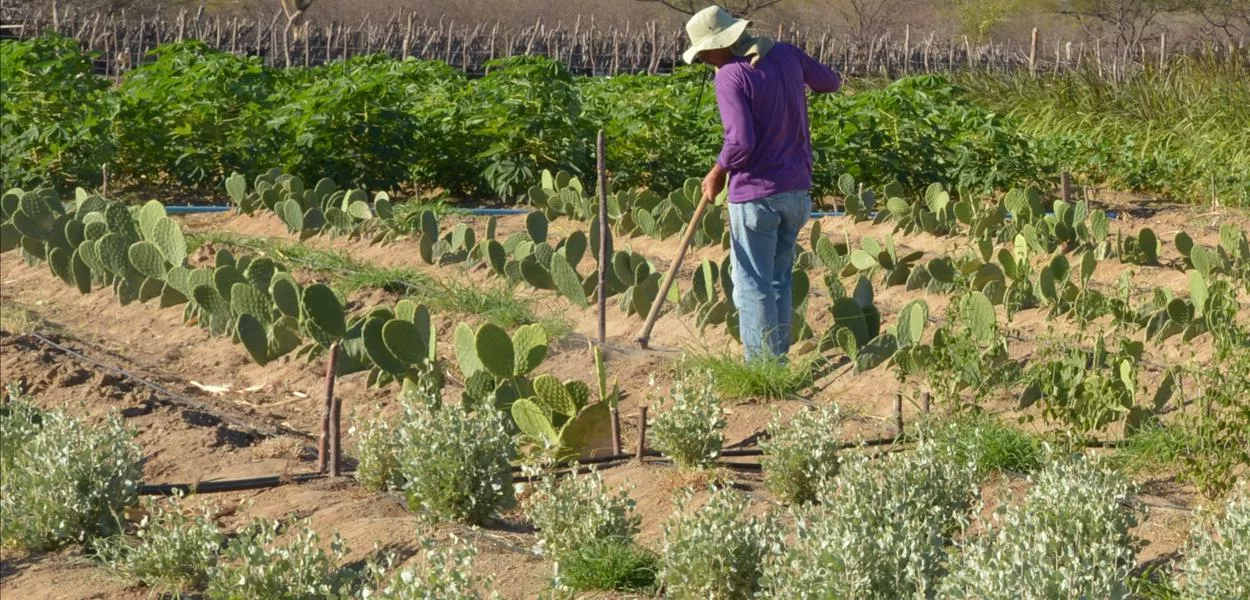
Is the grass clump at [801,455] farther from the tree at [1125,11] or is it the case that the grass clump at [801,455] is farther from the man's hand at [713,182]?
the tree at [1125,11]

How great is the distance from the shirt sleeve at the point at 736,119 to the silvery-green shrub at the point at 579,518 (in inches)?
71.7

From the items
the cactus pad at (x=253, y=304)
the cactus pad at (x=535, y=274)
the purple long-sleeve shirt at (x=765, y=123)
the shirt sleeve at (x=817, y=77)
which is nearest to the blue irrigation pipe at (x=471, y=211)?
the cactus pad at (x=535, y=274)

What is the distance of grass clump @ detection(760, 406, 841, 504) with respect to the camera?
4.04 meters

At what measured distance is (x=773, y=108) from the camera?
17.5ft

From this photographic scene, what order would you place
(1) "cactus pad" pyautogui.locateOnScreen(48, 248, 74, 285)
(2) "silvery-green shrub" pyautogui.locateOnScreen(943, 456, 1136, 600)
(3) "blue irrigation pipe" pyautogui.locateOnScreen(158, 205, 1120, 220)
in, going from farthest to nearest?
(3) "blue irrigation pipe" pyautogui.locateOnScreen(158, 205, 1120, 220) → (1) "cactus pad" pyautogui.locateOnScreen(48, 248, 74, 285) → (2) "silvery-green shrub" pyautogui.locateOnScreen(943, 456, 1136, 600)

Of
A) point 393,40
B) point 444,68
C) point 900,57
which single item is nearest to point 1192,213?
point 444,68

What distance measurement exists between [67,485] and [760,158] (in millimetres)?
2453

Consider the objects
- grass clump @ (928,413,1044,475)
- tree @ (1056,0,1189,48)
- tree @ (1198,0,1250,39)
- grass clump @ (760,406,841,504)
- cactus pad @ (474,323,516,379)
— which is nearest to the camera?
grass clump @ (760,406,841,504)

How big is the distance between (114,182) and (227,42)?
19833 millimetres

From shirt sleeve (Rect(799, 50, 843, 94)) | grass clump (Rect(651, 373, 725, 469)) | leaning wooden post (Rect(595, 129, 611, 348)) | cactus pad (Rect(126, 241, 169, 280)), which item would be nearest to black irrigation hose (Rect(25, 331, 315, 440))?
cactus pad (Rect(126, 241, 169, 280))

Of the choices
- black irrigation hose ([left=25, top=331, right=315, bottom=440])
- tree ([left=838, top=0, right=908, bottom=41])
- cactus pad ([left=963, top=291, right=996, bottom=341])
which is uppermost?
cactus pad ([left=963, top=291, right=996, bottom=341])

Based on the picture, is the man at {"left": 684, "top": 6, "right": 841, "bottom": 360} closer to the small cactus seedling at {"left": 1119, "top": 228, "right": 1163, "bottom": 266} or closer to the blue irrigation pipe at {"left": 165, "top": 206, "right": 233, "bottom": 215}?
the small cactus seedling at {"left": 1119, "top": 228, "right": 1163, "bottom": 266}

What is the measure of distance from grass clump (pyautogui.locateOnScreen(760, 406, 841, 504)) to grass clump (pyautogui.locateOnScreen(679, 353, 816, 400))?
1.15 m

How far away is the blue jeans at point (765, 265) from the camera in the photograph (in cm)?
544
